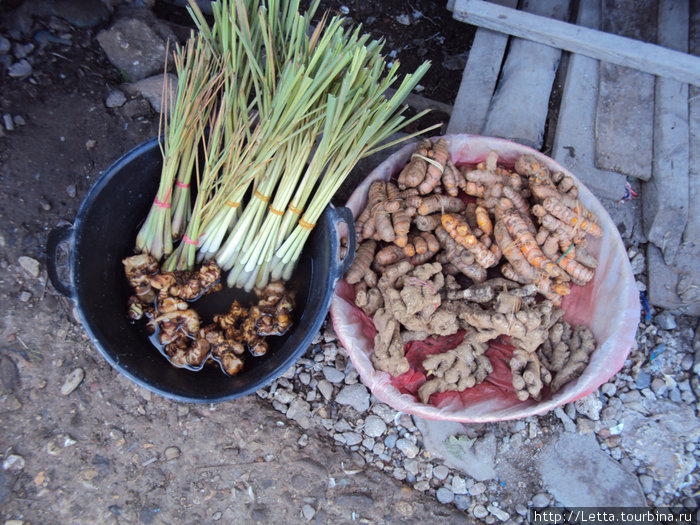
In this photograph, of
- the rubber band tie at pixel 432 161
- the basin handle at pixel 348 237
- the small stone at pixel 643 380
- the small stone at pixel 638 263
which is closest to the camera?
the basin handle at pixel 348 237

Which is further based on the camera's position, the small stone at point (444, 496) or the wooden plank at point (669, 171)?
the wooden plank at point (669, 171)

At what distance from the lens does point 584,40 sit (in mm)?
2381

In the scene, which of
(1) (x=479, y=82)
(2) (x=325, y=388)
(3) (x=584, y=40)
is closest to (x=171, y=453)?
(2) (x=325, y=388)

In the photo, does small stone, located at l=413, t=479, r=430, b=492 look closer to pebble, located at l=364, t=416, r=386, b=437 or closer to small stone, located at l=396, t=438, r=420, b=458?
small stone, located at l=396, t=438, r=420, b=458

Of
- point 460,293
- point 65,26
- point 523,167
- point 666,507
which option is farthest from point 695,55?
point 65,26

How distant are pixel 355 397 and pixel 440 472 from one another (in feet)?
1.52

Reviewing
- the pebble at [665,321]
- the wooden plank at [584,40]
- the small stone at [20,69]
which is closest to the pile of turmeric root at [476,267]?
the pebble at [665,321]

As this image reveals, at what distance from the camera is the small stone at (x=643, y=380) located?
2.25 metres

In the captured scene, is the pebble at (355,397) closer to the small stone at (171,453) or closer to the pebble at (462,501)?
the pebble at (462,501)

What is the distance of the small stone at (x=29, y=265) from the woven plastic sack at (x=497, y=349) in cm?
121

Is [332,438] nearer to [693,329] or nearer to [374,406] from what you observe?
[374,406]

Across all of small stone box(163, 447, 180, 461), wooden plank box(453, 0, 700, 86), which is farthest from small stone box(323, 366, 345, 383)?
wooden plank box(453, 0, 700, 86)

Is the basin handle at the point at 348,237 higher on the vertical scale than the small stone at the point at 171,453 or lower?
higher

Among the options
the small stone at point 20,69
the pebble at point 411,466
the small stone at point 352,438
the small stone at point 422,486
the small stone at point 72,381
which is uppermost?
the small stone at point 20,69
